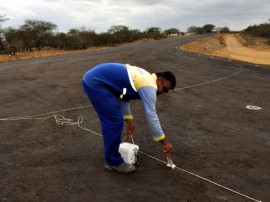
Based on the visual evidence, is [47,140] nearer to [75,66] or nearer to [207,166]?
[207,166]

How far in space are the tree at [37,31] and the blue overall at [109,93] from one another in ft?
106

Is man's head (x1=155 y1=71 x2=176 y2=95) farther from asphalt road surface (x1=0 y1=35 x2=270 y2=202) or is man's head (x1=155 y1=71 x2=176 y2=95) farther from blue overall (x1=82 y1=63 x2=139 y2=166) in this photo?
asphalt road surface (x1=0 y1=35 x2=270 y2=202)

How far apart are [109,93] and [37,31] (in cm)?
3514

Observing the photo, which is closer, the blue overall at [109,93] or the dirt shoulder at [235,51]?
the blue overall at [109,93]

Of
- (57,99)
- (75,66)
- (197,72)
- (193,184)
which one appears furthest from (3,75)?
(193,184)

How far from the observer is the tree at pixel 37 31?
3550 cm

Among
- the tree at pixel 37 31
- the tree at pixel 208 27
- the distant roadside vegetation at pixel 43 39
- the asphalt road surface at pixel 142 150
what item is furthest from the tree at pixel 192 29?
the asphalt road surface at pixel 142 150

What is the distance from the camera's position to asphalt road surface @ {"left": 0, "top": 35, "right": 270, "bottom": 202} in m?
4.00

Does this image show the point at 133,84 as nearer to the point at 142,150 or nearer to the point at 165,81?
the point at 165,81

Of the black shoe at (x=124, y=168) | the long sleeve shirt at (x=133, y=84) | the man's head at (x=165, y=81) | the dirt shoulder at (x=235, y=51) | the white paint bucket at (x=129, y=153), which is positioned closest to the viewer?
the long sleeve shirt at (x=133, y=84)

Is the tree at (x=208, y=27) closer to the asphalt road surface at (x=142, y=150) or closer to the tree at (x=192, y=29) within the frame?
the tree at (x=192, y=29)

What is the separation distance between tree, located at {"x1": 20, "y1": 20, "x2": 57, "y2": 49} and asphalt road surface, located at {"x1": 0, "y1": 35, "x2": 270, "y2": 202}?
27.5m

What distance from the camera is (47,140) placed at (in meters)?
5.53

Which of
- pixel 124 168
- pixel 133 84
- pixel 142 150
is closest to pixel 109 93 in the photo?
pixel 133 84
